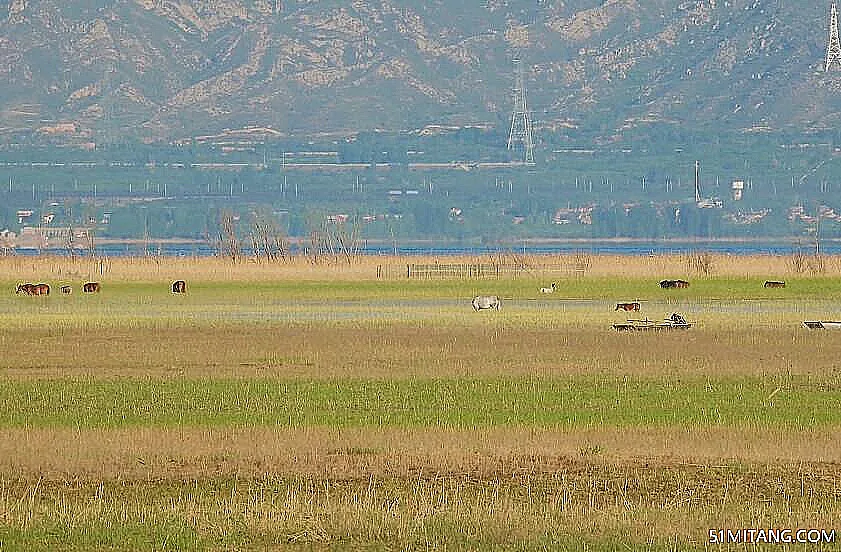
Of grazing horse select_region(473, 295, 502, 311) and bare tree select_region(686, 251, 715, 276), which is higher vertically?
grazing horse select_region(473, 295, 502, 311)

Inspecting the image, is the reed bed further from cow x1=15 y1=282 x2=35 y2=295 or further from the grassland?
the grassland

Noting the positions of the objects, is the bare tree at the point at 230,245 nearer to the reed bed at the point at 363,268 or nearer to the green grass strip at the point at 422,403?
the reed bed at the point at 363,268

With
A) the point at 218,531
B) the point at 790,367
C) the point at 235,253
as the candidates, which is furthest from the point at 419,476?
the point at 235,253

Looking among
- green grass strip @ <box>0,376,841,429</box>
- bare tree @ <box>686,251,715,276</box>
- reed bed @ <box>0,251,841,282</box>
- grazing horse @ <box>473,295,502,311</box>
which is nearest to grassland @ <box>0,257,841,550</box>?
green grass strip @ <box>0,376,841,429</box>

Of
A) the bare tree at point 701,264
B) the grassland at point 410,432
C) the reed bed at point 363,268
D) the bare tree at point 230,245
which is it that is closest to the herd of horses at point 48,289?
the reed bed at point 363,268

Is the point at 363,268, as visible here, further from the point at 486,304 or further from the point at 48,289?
the point at 486,304
